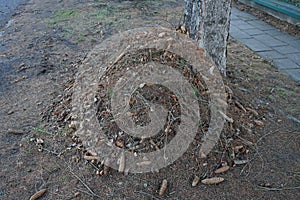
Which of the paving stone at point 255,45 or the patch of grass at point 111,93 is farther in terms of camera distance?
the paving stone at point 255,45

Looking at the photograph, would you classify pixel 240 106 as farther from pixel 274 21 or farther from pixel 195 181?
pixel 274 21

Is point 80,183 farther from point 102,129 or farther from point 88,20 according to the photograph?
point 88,20

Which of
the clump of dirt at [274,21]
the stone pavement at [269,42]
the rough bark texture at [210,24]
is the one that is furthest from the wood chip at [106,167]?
the clump of dirt at [274,21]

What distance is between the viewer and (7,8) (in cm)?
546

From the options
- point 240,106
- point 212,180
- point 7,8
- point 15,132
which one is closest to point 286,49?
point 240,106

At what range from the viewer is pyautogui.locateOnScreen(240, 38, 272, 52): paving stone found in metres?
3.74

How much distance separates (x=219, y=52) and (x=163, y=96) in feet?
2.52

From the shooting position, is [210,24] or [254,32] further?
[254,32]

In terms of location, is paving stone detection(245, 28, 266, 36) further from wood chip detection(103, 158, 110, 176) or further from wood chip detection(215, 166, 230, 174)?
wood chip detection(103, 158, 110, 176)

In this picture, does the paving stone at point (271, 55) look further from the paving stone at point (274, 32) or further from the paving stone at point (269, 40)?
the paving stone at point (274, 32)

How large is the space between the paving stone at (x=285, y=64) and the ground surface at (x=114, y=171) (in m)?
0.11

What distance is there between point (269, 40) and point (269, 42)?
0.26ft

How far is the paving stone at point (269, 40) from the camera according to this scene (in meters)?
3.87

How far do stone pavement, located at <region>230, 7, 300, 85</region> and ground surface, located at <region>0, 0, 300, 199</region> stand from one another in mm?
176
